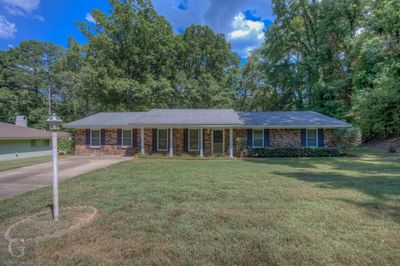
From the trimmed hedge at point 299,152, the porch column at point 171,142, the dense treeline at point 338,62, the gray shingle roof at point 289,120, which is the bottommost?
the trimmed hedge at point 299,152

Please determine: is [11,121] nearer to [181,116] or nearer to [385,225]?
[181,116]

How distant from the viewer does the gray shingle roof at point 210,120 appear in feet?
47.7

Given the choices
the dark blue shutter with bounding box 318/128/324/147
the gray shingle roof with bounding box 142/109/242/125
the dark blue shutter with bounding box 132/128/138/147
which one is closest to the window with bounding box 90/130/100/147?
the dark blue shutter with bounding box 132/128/138/147

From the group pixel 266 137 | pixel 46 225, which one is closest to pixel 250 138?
pixel 266 137

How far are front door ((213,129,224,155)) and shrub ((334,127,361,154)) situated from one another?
7.47 meters

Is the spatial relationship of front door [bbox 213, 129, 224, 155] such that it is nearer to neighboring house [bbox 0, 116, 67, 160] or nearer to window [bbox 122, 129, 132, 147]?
window [bbox 122, 129, 132, 147]

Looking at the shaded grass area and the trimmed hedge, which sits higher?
the trimmed hedge

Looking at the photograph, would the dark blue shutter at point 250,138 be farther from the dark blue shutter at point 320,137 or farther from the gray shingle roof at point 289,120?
the dark blue shutter at point 320,137

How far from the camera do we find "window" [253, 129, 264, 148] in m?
15.4

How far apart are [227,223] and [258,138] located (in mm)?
12115

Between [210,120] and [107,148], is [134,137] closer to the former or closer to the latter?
[107,148]

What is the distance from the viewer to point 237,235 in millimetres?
3467

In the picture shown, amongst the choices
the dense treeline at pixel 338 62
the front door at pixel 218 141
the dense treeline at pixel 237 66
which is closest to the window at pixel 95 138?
the dense treeline at pixel 237 66

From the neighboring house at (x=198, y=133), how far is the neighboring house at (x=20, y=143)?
6441mm
